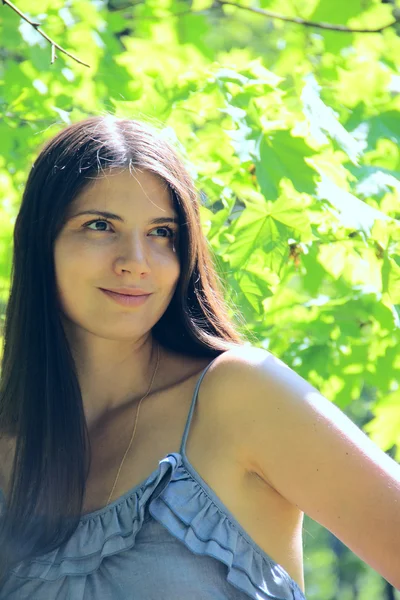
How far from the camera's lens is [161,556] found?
168 centimetres

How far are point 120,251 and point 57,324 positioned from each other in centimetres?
30

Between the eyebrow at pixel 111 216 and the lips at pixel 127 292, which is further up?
the eyebrow at pixel 111 216

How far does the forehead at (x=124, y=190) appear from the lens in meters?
1.89

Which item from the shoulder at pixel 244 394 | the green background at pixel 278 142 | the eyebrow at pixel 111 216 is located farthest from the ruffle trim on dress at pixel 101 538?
the green background at pixel 278 142

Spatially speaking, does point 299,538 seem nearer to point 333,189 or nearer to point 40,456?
point 40,456

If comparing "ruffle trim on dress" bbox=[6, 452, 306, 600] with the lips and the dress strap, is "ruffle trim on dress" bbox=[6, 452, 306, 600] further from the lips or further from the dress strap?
the lips

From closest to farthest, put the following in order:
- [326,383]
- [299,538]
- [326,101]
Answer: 1. [299,538]
2. [326,101]
3. [326,383]

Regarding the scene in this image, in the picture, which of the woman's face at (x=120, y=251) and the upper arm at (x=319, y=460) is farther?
the woman's face at (x=120, y=251)

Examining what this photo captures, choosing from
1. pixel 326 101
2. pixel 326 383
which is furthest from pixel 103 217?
pixel 326 383

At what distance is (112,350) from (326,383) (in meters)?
0.96

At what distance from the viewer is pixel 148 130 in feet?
6.81

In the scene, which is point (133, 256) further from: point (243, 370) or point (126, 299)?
point (243, 370)

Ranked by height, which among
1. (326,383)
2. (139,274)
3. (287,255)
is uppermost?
(139,274)

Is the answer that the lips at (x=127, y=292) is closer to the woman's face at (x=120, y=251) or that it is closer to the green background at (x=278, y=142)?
the woman's face at (x=120, y=251)
